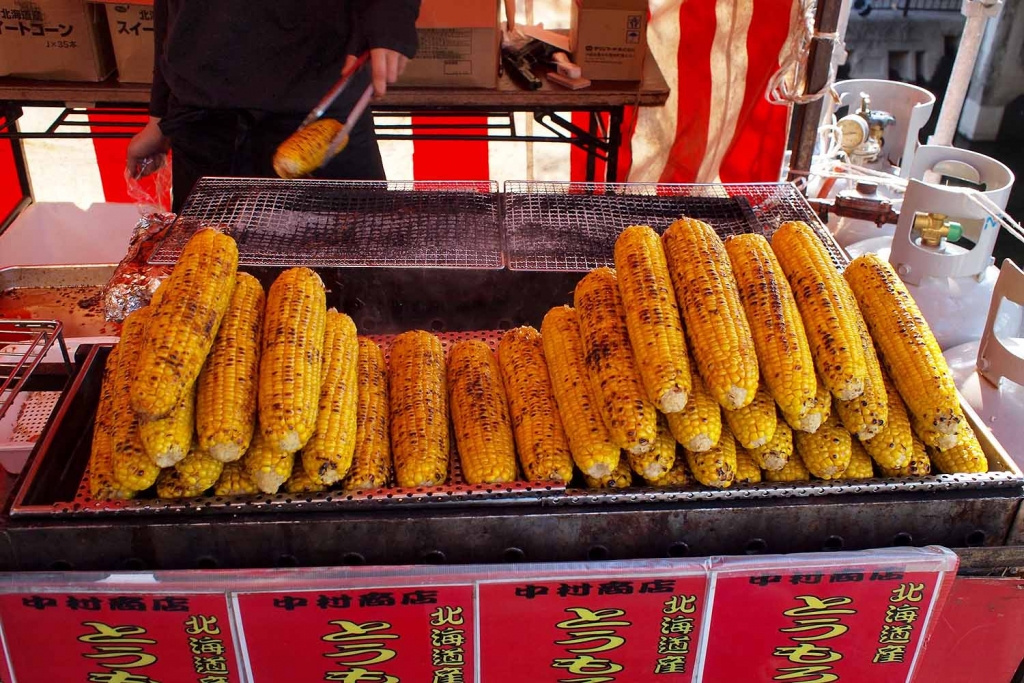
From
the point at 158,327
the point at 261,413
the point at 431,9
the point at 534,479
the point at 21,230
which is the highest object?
the point at 431,9

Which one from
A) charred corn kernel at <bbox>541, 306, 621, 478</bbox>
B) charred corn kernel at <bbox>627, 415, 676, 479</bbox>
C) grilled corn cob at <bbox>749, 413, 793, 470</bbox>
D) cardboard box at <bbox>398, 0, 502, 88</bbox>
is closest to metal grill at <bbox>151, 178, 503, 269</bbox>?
charred corn kernel at <bbox>541, 306, 621, 478</bbox>

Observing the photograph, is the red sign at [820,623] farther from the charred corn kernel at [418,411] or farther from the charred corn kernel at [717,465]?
the charred corn kernel at [418,411]

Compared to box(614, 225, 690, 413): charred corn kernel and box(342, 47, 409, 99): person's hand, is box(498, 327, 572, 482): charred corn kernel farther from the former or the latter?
box(342, 47, 409, 99): person's hand

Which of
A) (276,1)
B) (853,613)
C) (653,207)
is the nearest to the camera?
(853,613)

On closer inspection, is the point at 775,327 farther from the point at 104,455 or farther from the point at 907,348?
the point at 104,455

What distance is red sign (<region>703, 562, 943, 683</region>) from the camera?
2.10 meters

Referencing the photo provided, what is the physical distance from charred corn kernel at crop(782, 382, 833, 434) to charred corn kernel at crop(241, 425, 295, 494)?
53.0 inches

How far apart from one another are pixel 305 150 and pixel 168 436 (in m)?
1.67

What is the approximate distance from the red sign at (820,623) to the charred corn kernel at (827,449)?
0.85 ft

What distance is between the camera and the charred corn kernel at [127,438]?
2.03 m

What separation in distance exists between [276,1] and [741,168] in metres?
3.56

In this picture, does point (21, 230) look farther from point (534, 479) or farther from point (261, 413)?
point (534, 479)

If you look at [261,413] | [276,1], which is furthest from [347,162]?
[261,413]

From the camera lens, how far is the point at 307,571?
2.02 metres
